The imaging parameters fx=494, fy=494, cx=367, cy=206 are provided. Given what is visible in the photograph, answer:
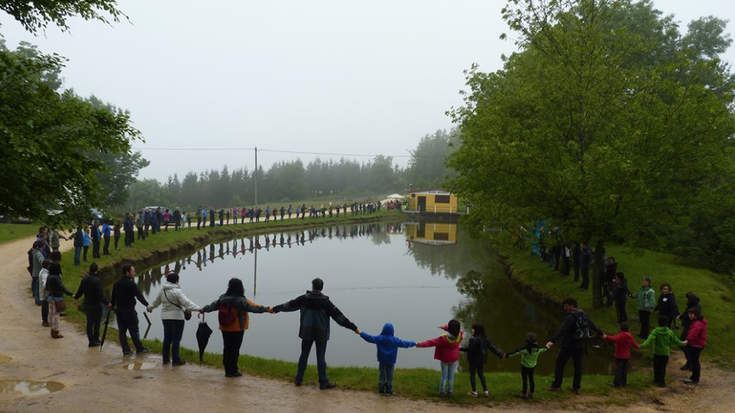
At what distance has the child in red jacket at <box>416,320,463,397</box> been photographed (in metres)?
7.96

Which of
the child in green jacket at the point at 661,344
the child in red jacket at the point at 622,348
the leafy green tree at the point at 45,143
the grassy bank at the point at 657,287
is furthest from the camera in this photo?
the grassy bank at the point at 657,287

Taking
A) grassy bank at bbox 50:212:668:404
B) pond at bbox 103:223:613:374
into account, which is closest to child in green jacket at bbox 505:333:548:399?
grassy bank at bbox 50:212:668:404

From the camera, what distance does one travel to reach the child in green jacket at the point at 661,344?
9.22 m

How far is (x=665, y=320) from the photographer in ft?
30.2

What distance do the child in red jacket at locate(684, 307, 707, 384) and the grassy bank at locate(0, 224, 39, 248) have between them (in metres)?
28.3

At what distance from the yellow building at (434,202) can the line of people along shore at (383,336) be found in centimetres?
5481

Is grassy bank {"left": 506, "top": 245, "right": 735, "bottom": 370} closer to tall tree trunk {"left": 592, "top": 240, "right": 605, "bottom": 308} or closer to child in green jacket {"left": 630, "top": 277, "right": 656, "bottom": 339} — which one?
tall tree trunk {"left": 592, "top": 240, "right": 605, "bottom": 308}

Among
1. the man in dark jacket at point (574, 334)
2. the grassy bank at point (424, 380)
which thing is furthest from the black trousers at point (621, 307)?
the man in dark jacket at point (574, 334)

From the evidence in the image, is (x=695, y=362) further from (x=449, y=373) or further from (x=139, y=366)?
(x=139, y=366)

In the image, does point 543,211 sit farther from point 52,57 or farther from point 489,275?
point 52,57

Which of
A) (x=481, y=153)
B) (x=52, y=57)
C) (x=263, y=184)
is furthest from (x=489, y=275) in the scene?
(x=263, y=184)

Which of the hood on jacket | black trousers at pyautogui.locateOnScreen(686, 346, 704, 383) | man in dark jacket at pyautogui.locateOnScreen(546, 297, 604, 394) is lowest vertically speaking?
black trousers at pyautogui.locateOnScreen(686, 346, 704, 383)

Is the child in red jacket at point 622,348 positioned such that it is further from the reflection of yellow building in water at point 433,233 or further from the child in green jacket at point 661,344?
the reflection of yellow building in water at point 433,233

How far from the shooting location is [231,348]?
886 centimetres
